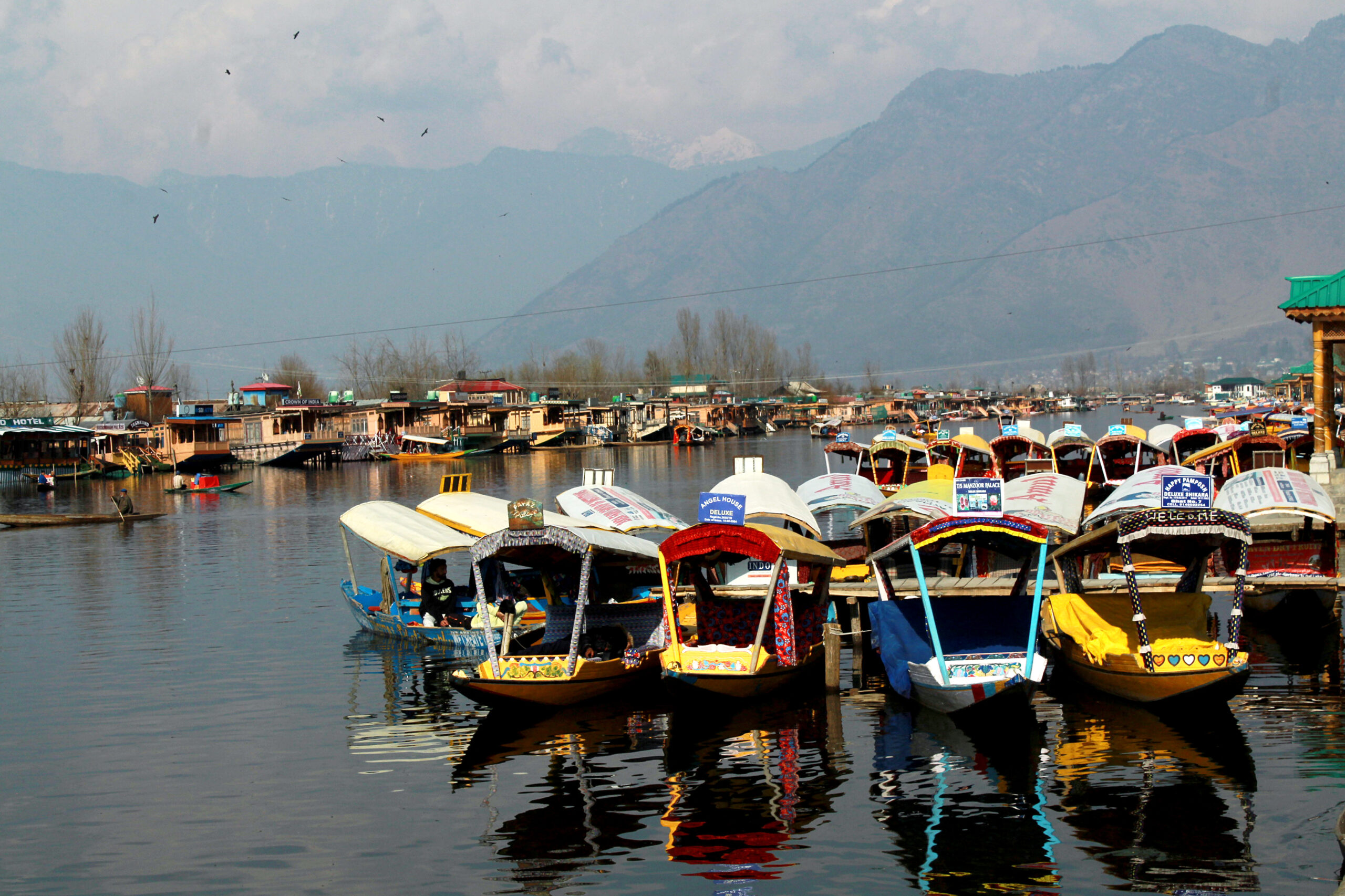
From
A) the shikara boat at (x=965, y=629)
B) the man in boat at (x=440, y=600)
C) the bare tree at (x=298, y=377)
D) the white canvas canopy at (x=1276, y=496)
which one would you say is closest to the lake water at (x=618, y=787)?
the shikara boat at (x=965, y=629)

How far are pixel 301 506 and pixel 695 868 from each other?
162 ft

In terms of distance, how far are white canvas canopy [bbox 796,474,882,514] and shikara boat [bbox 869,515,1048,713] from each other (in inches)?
317

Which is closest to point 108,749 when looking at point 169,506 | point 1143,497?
point 1143,497

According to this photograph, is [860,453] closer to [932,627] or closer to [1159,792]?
[932,627]

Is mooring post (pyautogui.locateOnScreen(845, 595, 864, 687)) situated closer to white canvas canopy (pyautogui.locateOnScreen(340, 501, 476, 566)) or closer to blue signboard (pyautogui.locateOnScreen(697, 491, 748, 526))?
blue signboard (pyautogui.locateOnScreen(697, 491, 748, 526))

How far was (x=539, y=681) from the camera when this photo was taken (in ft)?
59.2

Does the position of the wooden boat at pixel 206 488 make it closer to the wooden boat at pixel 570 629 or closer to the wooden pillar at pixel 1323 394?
the wooden boat at pixel 570 629

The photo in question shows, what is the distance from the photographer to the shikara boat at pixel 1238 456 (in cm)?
3597

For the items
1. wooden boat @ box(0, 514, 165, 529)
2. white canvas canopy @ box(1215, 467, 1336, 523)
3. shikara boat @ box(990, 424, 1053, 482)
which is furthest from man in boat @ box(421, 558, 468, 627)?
wooden boat @ box(0, 514, 165, 529)

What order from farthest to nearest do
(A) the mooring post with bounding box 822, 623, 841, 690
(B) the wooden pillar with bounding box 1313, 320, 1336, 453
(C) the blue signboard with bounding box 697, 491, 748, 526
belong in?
(B) the wooden pillar with bounding box 1313, 320, 1336, 453 → (A) the mooring post with bounding box 822, 623, 841, 690 → (C) the blue signboard with bounding box 697, 491, 748, 526

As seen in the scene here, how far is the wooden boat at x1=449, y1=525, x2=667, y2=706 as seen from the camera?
1811cm

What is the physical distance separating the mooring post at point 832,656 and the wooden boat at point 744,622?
1.12 feet

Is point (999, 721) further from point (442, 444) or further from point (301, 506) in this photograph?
point (442, 444)

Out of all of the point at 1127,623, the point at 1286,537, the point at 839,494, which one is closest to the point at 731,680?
the point at 1127,623
